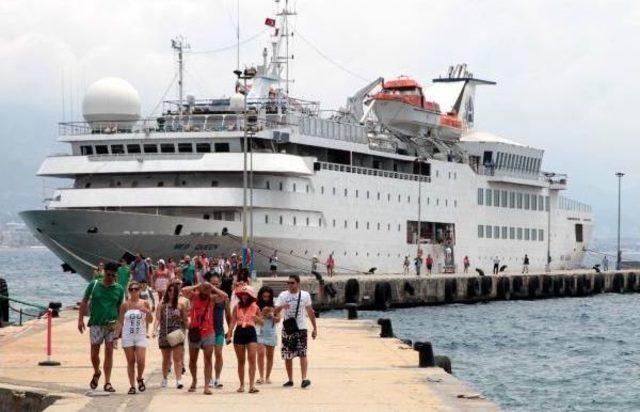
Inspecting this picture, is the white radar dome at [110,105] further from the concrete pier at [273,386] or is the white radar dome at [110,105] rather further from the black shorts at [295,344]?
the black shorts at [295,344]

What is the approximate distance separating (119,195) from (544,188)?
39039 mm

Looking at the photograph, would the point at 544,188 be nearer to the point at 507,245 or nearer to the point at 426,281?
the point at 507,245

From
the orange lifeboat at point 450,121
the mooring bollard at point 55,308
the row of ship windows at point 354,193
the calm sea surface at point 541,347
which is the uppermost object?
the orange lifeboat at point 450,121

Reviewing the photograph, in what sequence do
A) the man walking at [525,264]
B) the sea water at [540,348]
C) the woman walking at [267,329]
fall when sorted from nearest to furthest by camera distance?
the woman walking at [267,329] < the sea water at [540,348] < the man walking at [525,264]

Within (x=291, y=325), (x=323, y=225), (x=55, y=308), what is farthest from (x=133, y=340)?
(x=323, y=225)

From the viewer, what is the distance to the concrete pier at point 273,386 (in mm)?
17703

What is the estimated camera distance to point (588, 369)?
34.8 meters

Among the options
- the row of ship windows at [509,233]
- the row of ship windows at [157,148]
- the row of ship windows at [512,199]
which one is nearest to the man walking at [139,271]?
the row of ship windows at [157,148]

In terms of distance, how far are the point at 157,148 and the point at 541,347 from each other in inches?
902

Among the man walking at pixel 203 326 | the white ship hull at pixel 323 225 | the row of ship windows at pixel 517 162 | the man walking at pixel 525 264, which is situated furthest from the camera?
the row of ship windows at pixel 517 162

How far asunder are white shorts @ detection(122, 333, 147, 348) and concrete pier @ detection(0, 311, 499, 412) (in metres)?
0.68

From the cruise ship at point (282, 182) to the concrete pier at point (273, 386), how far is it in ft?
84.2

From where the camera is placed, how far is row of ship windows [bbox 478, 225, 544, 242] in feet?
259

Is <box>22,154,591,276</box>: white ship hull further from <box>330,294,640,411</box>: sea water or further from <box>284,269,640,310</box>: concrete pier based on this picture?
<box>330,294,640,411</box>: sea water
